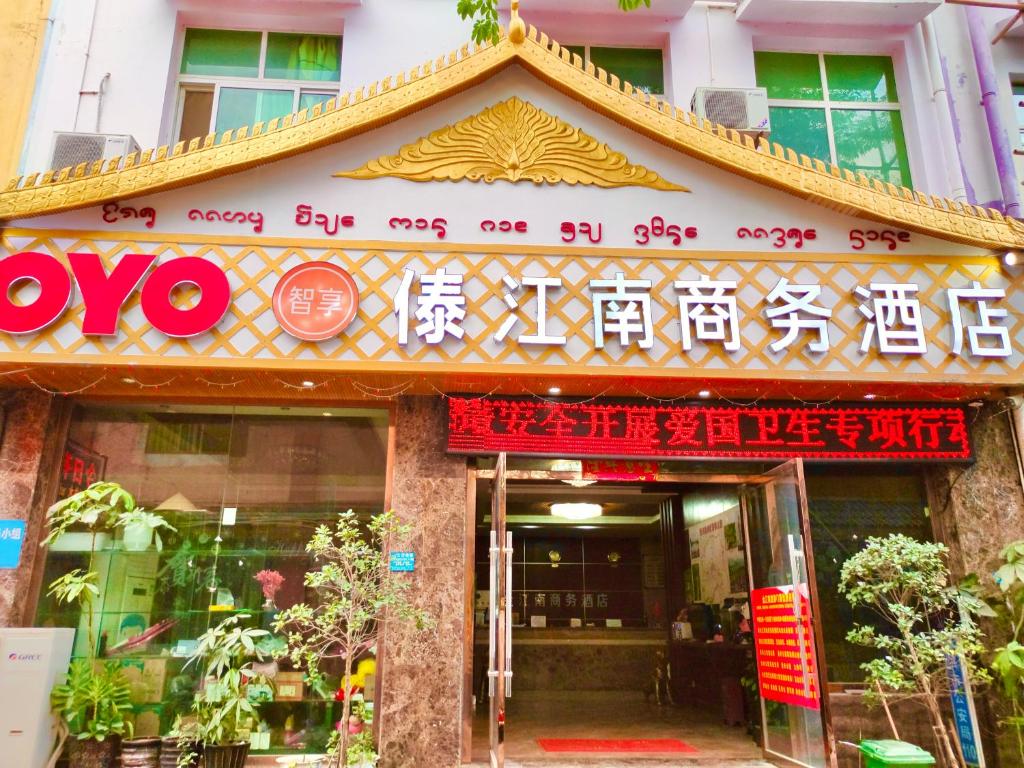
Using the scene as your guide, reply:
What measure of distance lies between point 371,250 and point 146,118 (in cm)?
284

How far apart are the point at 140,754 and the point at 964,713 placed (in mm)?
5458

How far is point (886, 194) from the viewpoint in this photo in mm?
5422

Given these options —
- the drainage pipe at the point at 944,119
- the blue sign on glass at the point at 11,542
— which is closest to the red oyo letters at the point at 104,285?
the blue sign on glass at the point at 11,542

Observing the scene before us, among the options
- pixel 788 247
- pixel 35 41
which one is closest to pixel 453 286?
pixel 788 247

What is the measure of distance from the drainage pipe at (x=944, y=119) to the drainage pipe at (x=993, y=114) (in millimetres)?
296

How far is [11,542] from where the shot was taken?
5160 mm

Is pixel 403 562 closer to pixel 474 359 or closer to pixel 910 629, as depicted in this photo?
pixel 474 359

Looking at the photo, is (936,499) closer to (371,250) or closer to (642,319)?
(642,319)

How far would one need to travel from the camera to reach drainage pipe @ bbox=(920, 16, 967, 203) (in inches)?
259

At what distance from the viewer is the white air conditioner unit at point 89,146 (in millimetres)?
6034

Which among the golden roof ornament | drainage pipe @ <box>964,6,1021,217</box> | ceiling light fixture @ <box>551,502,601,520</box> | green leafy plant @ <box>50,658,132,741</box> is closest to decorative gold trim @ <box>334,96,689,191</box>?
the golden roof ornament

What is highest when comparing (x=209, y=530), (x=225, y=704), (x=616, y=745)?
(x=209, y=530)

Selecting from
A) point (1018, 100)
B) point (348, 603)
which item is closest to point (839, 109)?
point (1018, 100)

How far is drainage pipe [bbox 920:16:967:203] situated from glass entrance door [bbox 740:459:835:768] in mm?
3183
